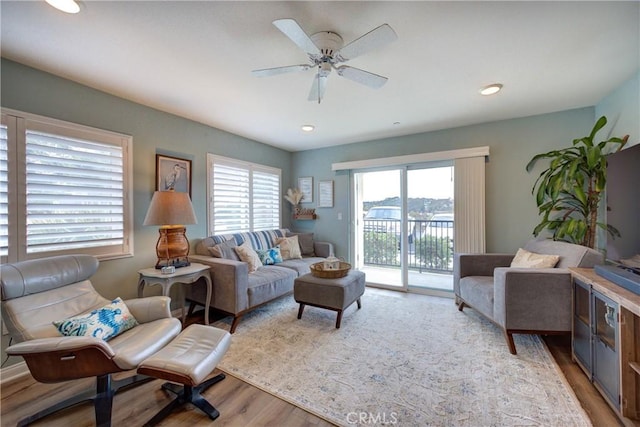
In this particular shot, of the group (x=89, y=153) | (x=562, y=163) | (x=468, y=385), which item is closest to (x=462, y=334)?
(x=468, y=385)

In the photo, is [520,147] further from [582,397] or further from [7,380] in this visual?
[7,380]

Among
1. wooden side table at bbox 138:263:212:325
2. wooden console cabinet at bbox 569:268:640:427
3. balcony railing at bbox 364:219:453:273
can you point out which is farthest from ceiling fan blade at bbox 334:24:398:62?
balcony railing at bbox 364:219:453:273

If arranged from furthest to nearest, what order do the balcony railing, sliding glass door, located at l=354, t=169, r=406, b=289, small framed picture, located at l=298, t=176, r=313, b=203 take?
small framed picture, located at l=298, t=176, r=313, b=203, sliding glass door, located at l=354, t=169, r=406, b=289, the balcony railing

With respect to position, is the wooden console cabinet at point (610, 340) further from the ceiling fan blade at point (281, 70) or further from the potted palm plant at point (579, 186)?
the ceiling fan blade at point (281, 70)

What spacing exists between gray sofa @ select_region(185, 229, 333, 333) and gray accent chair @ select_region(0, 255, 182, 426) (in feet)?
2.35

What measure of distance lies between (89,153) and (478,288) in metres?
3.97

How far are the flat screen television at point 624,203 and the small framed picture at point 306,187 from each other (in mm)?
A: 3651

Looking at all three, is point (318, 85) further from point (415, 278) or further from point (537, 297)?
point (415, 278)

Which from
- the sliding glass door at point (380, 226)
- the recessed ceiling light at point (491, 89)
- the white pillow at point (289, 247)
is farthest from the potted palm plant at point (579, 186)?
the white pillow at point (289, 247)

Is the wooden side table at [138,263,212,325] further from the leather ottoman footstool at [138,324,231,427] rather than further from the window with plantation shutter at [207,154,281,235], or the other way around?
the window with plantation shutter at [207,154,281,235]

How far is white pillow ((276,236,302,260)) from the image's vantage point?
3895 millimetres

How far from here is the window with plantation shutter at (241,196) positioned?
11.6 feet

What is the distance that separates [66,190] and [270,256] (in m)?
2.21

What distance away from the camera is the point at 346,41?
5.75 feet
